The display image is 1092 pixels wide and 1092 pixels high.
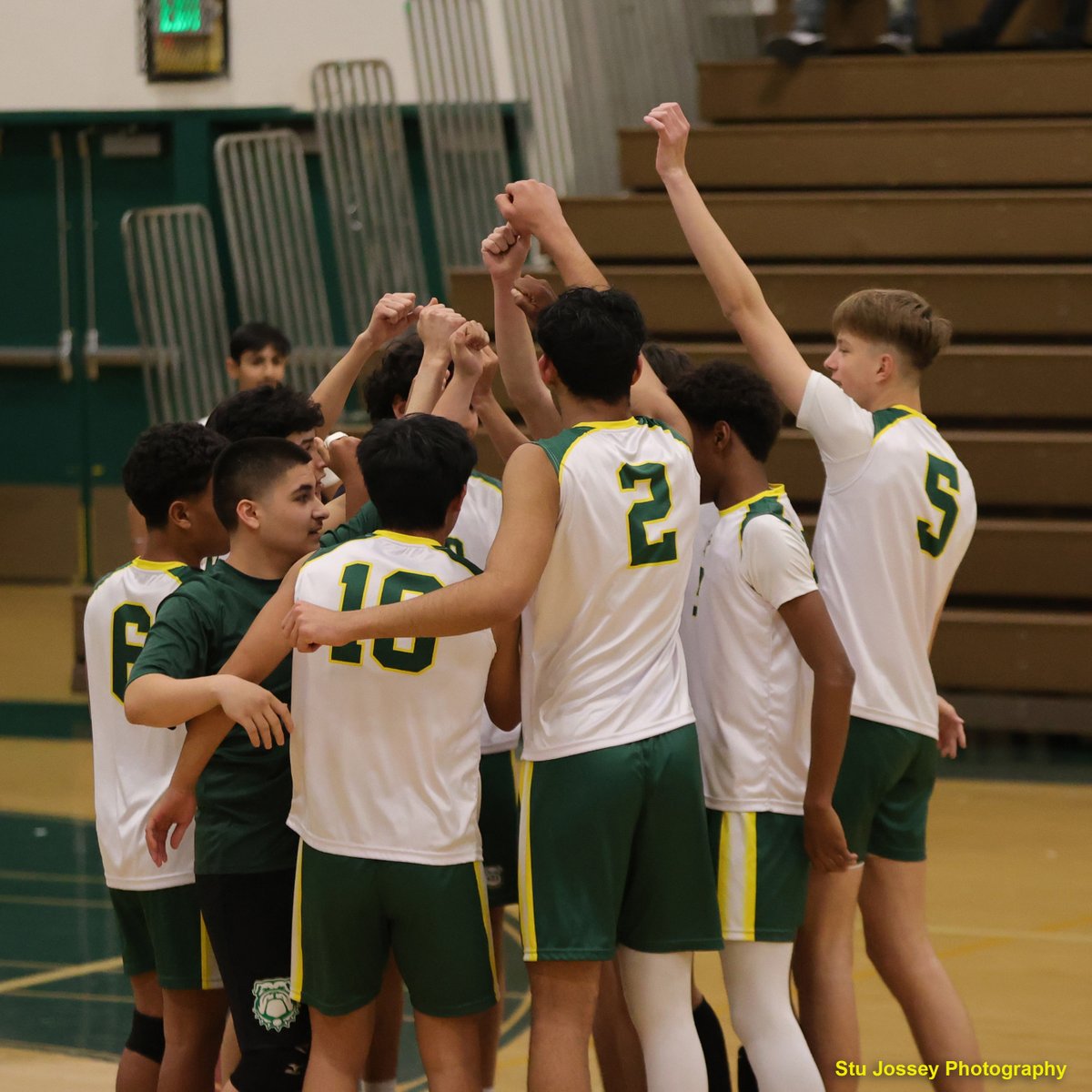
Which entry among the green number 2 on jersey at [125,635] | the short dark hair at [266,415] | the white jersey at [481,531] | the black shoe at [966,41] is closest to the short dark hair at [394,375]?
the short dark hair at [266,415]

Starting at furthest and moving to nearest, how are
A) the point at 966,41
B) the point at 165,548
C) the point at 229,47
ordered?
the point at 229,47
the point at 966,41
the point at 165,548

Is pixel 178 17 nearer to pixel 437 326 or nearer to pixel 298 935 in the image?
pixel 437 326

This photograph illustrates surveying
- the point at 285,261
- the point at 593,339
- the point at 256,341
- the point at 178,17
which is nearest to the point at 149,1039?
the point at 593,339

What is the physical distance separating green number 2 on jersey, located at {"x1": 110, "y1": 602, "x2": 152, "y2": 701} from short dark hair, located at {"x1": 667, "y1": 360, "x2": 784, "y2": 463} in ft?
3.49

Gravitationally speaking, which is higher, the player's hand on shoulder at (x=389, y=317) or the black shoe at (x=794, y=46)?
the black shoe at (x=794, y=46)

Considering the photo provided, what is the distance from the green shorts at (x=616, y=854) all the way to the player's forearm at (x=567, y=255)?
0.89 m

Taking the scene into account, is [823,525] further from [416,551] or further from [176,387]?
[176,387]

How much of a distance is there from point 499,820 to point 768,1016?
2.26ft

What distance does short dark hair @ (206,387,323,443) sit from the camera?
335cm

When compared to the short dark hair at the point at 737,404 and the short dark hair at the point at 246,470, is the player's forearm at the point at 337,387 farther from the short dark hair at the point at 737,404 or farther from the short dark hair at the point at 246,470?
the short dark hair at the point at 737,404

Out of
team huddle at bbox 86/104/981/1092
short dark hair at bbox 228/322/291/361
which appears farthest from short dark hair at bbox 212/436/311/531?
short dark hair at bbox 228/322/291/361

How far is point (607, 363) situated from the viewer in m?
2.86

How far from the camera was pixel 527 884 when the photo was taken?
2820 mm

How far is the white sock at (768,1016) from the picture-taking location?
2.90 meters
